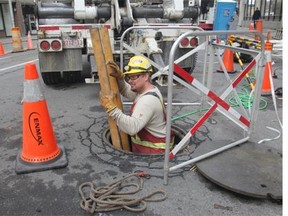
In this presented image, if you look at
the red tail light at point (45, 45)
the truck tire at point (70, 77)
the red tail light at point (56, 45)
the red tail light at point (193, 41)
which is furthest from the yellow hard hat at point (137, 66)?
the truck tire at point (70, 77)

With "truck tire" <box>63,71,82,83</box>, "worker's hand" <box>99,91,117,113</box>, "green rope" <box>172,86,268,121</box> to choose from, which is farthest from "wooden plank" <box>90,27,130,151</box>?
"truck tire" <box>63,71,82,83</box>

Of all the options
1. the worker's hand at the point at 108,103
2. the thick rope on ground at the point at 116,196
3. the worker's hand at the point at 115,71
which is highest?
the worker's hand at the point at 115,71

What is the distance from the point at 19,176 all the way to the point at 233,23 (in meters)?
9.59

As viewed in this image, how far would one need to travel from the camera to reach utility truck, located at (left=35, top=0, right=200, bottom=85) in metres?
5.21

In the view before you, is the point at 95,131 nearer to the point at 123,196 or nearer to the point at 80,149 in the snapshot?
the point at 80,149

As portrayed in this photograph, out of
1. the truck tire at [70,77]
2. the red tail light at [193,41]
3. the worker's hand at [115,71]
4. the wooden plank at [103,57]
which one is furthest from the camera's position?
the truck tire at [70,77]

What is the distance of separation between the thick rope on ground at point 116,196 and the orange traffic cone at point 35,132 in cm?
62

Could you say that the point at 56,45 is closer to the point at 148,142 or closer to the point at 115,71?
the point at 115,71

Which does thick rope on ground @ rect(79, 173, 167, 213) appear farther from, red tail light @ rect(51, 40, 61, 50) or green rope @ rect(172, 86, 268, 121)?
red tail light @ rect(51, 40, 61, 50)

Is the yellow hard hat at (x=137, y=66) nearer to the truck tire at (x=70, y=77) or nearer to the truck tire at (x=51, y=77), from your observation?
the truck tire at (x=51, y=77)

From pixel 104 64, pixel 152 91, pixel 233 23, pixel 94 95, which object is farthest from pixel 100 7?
pixel 233 23

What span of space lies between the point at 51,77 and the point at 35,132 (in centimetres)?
349

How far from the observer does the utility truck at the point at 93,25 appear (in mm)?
5215

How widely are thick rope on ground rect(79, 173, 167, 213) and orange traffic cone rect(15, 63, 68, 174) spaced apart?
618 mm
